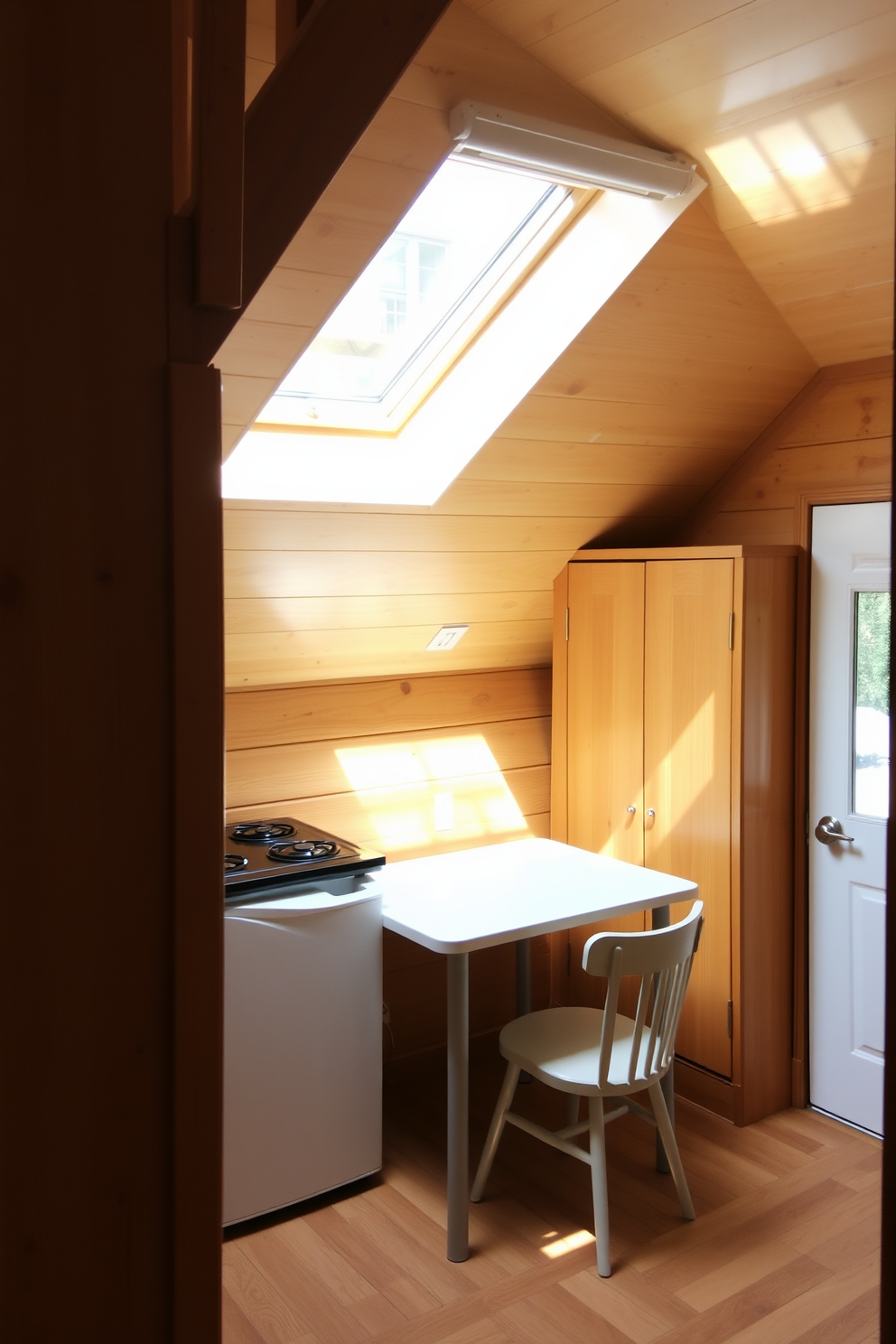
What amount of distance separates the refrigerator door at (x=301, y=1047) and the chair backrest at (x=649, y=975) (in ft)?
2.04

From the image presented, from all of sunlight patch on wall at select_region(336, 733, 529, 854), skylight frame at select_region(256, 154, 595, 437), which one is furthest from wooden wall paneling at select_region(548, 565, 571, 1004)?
skylight frame at select_region(256, 154, 595, 437)

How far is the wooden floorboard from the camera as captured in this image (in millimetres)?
2350

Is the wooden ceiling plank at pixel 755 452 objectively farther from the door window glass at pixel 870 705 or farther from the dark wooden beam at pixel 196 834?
the dark wooden beam at pixel 196 834

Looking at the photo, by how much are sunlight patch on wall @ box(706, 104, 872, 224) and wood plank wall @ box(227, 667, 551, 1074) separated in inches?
69.1

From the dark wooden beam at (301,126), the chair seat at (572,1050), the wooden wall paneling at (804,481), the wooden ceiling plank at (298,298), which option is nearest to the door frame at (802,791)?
the wooden wall paneling at (804,481)

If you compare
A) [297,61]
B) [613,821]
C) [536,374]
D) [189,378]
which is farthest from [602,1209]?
[297,61]

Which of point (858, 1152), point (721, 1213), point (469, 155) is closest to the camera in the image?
point (469, 155)

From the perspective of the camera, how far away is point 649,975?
2.62 meters

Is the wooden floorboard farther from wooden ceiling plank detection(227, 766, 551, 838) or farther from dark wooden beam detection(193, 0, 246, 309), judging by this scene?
dark wooden beam detection(193, 0, 246, 309)

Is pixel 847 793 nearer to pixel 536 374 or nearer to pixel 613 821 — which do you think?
pixel 613 821

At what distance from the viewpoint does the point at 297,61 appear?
49.2 inches

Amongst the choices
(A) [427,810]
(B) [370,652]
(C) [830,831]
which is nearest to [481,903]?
(A) [427,810]

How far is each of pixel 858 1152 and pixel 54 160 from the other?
311cm

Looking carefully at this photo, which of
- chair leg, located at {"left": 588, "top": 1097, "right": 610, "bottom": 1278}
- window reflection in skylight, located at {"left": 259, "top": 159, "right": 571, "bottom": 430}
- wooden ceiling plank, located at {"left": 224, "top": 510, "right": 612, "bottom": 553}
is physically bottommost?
chair leg, located at {"left": 588, "top": 1097, "right": 610, "bottom": 1278}
